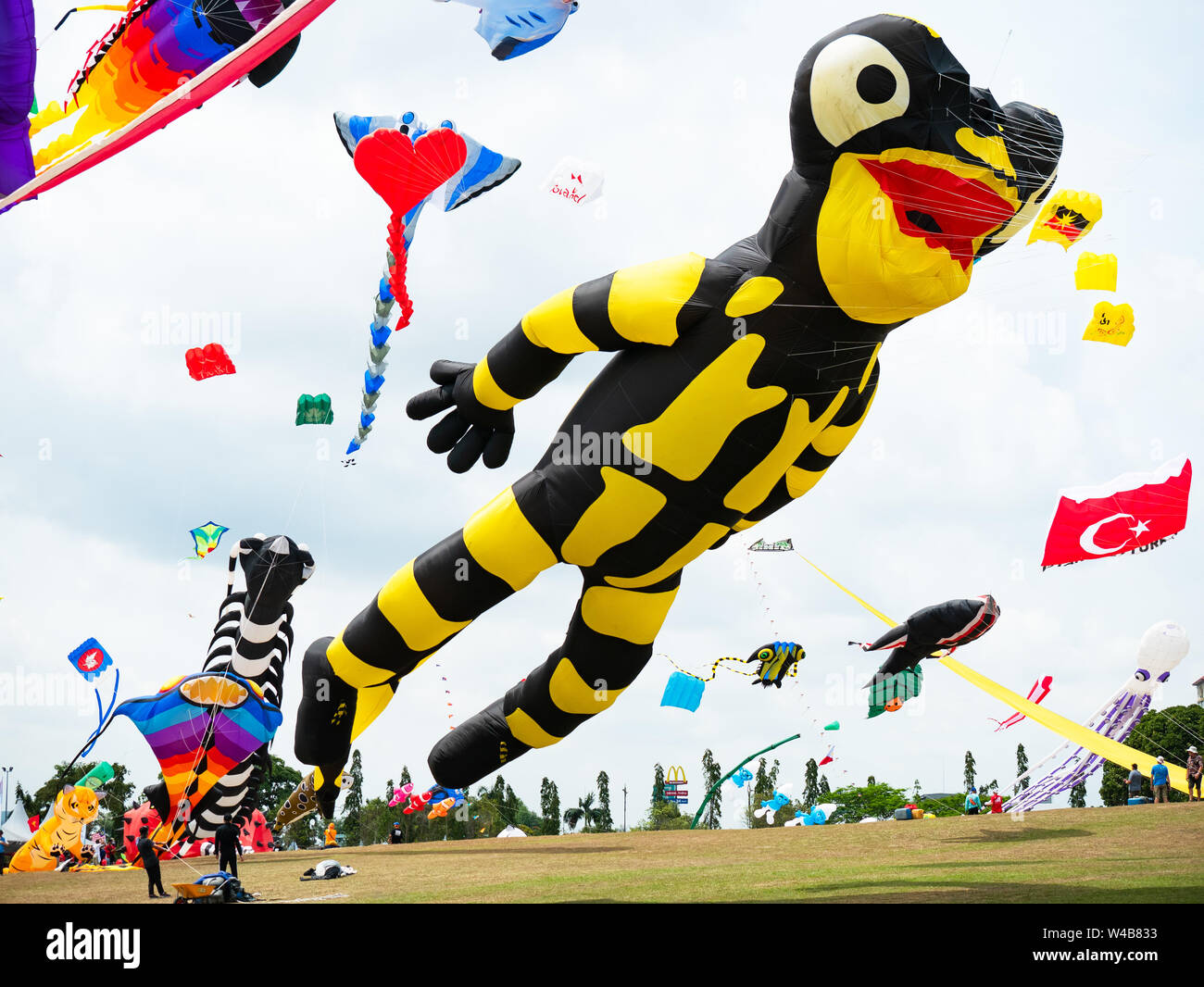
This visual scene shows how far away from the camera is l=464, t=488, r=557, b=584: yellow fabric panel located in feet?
20.6

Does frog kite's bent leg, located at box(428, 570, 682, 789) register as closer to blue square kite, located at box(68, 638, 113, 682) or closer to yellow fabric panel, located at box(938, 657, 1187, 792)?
yellow fabric panel, located at box(938, 657, 1187, 792)

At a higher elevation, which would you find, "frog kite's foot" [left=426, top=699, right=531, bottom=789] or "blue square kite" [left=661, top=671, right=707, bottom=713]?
"blue square kite" [left=661, top=671, right=707, bottom=713]

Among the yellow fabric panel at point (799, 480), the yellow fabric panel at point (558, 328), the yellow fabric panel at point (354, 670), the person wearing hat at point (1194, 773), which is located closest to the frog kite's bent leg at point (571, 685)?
the yellow fabric panel at point (799, 480)

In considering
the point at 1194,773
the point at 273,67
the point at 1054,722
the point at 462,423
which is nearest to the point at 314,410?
the point at 273,67

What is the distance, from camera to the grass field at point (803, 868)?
264 inches

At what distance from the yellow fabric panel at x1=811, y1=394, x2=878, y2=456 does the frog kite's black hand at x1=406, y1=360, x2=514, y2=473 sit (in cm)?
185

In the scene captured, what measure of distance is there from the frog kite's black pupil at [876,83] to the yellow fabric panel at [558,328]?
185cm

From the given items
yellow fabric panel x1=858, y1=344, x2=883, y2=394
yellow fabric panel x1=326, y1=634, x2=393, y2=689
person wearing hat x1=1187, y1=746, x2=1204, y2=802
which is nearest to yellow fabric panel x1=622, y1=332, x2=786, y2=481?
yellow fabric panel x1=858, y1=344, x2=883, y2=394

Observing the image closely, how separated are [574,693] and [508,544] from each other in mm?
1262

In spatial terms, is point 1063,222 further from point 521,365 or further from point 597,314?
point 521,365

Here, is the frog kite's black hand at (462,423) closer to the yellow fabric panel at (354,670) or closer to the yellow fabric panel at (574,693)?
the yellow fabric panel at (354,670)

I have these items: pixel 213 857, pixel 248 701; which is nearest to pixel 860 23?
pixel 248 701
